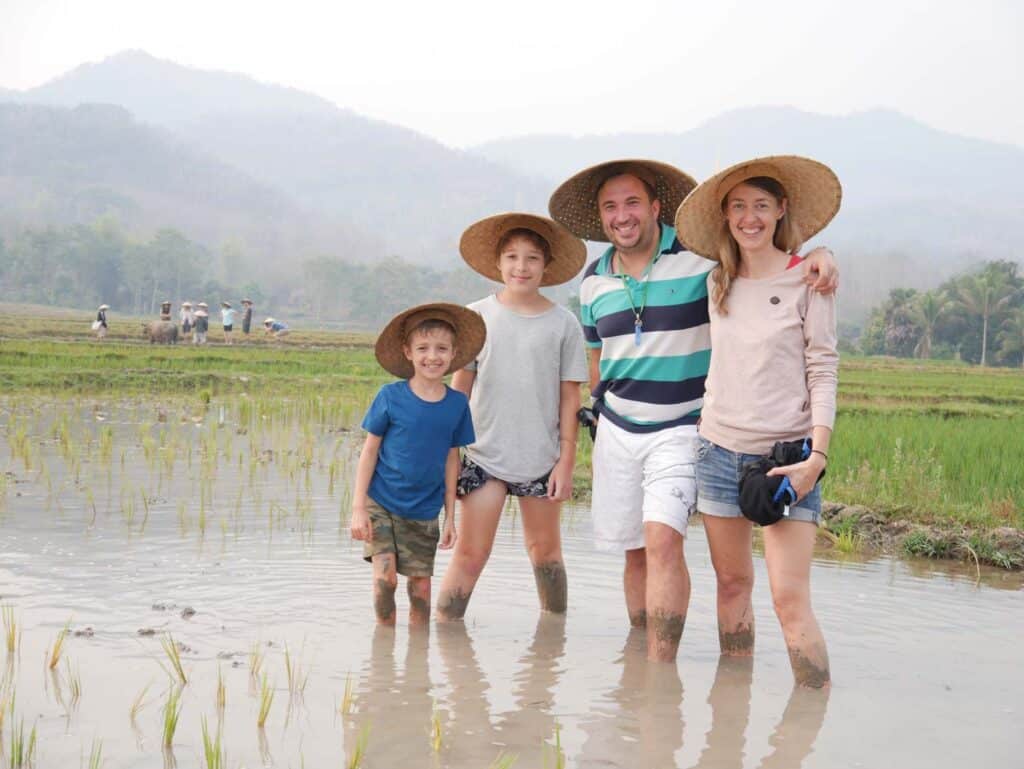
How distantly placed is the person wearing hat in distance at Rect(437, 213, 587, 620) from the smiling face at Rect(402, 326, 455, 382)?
0.16 m

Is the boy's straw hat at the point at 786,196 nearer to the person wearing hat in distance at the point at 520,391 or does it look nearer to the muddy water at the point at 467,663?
the person wearing hat in distance at the point at 520,391

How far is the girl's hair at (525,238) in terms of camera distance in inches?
165

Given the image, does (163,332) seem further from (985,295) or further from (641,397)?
(985,295)

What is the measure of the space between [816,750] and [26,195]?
14257 centimetres

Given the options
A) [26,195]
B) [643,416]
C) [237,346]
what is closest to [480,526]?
[643,416]

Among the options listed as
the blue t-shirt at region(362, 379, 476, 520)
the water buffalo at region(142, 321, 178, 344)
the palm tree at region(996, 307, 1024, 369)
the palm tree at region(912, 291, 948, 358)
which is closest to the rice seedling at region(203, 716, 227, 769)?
the blue t-shirt at region(362, 379, 476, 520)

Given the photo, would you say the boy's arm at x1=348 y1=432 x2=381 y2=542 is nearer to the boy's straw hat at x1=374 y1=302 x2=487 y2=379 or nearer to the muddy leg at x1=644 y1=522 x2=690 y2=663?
the boy's straw hat at x1=374 y1=302 x2=487 y2=379

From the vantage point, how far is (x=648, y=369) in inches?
147

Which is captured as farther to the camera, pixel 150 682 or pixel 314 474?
pixel 314 474

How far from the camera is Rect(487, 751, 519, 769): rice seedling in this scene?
2640 millimetres

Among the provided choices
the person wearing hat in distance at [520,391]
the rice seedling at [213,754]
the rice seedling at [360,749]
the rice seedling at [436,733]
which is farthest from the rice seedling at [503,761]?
the person wearing hat in distance at [520,391]

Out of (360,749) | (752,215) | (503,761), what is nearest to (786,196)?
(752,215)

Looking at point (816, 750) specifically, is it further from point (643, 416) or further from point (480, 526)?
point (480, 526)

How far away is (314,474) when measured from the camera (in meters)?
8.13
